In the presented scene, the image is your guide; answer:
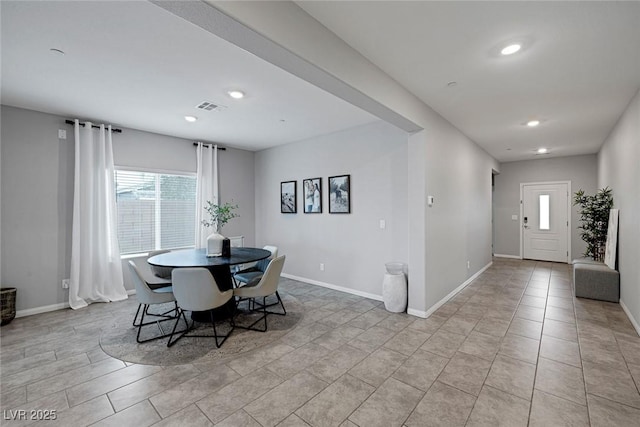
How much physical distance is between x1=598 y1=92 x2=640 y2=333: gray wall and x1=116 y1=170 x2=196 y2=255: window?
6.27 m

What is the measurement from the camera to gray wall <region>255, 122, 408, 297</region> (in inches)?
161

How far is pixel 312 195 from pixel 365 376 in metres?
3.30

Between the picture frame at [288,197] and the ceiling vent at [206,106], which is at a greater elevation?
the ceiling vent at [206,106]

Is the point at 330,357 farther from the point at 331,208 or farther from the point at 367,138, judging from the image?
the point at 367,138

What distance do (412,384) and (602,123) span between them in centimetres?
475

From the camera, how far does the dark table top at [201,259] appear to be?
3.07m

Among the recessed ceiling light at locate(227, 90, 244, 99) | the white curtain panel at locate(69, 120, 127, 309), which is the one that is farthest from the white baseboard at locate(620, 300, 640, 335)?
the white curtain panel at locate(69, 120, 127, 309)

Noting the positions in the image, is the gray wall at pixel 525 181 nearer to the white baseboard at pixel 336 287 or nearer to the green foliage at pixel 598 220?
the green foliage at pixel 598 220

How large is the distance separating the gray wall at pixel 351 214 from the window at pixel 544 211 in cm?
539

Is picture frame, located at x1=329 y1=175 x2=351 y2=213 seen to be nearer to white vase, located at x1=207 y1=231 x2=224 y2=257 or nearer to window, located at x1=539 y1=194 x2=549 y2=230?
white vase, located at x1=207 y1=231 x2=224 y2=257

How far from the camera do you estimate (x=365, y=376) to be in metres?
2.30

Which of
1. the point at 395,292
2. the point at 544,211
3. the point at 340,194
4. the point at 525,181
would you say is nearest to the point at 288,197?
the point at 340,194

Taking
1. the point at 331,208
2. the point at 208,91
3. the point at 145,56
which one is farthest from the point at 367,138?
the point at 145,56

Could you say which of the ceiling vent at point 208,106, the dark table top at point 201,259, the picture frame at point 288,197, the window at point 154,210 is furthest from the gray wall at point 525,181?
the window at point 154,210
